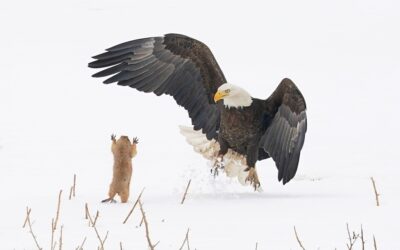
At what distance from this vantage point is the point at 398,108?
42.0ft

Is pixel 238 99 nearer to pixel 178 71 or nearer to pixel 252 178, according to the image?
pixel 252 178

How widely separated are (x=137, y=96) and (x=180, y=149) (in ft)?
12.1

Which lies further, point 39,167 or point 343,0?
point 343,0

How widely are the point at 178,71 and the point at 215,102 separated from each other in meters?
0.42

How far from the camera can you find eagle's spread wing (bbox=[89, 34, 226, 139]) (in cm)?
773

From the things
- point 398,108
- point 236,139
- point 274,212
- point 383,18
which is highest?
point 383,18

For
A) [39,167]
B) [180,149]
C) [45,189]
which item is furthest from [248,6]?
[45,189]

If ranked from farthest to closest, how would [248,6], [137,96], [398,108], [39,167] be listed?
[248,6], [137,96], [398,108], [39,167]

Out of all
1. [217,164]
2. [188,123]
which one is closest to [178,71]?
[217,164]

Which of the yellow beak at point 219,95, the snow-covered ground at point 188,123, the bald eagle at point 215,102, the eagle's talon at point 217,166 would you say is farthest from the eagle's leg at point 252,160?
the yellow beak at point 219,95

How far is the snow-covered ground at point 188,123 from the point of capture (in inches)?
203

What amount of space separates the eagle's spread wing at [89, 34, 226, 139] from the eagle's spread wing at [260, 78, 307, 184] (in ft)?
2.31

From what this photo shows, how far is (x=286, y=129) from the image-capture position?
7.13 m

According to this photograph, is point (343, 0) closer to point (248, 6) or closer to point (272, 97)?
point (248, 6)
